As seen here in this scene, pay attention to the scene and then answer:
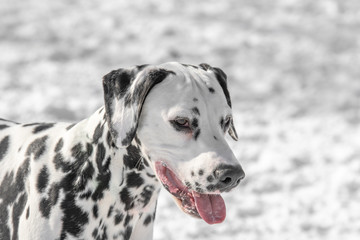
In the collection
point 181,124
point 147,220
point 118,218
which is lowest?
point 147,220

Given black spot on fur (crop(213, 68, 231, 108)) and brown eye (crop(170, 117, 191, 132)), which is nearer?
brown eye (crop(170, 117, 191, 132))

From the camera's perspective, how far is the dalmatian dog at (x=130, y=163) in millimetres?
3115

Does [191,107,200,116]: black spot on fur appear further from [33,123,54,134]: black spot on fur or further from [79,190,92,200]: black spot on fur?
[33,123,54,134]: black spot on fur

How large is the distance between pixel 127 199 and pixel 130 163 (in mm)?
210

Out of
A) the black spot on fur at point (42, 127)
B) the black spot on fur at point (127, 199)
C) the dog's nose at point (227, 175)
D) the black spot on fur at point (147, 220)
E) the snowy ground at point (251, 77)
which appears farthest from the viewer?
the snowy ground at point (251, 77)

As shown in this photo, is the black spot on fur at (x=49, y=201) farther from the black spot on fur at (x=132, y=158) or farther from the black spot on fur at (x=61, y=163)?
the black spot on fur at (x=132, y=158)

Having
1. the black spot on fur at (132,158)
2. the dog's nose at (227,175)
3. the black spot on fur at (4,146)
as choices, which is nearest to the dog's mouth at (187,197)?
the black spot on fur at (132,158)

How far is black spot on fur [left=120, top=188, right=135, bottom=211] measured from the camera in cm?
333

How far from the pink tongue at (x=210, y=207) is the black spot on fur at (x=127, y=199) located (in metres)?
0.36

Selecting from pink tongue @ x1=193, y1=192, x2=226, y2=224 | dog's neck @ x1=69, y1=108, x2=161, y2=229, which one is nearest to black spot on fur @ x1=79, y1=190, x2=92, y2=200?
dog's neck @ x1=69, y1=108, x2=161, y2=229

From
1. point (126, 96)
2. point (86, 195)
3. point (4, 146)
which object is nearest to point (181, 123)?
point (126, 96)

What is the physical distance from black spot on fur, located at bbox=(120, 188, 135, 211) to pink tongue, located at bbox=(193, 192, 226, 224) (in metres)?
0.36

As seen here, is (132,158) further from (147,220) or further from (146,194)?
(147,220)

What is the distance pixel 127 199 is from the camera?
11.0ft
